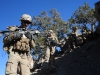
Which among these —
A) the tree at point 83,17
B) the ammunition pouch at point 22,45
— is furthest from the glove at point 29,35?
the tree at point 83,17

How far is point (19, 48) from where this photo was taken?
6.27 m

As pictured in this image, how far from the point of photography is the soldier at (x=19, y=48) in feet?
20.0

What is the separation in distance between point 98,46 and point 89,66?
11.1 feet

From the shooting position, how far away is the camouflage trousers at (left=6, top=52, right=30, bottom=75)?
5938 millimetres

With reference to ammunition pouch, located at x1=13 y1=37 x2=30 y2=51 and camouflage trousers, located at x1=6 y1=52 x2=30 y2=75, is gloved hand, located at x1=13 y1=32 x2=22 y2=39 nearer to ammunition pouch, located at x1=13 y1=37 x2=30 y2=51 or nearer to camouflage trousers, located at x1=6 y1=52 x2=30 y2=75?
ammunition pouch, located at x1=13 y1=37 x2=30 y2=51

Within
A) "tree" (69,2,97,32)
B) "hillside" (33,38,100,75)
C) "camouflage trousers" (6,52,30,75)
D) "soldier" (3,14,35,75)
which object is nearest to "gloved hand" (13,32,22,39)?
"soldier" (3,14,35,75)

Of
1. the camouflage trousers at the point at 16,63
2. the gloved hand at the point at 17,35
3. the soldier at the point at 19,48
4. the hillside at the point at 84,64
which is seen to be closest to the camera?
the camouflage trousers at the point at 16,63

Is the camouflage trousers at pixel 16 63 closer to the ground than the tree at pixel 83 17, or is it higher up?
closer to the ground

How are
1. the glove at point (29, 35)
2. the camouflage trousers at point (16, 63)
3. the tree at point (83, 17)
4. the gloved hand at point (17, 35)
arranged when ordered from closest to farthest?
the camouflage trousers at point (16, 63) → the gloved hand at point (17, 35) → the glove at point (29, 35) → the tree at point (83, 17)

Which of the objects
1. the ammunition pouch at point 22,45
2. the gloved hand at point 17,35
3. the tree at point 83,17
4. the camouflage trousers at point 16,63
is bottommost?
the camouflage trousers at point 16,63

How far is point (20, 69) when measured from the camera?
6211 millimetres

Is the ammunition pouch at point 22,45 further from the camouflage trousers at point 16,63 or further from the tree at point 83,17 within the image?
the tree at point 83,17

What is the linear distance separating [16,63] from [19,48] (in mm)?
481

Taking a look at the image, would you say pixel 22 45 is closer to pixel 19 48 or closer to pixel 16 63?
pixel 19 48
